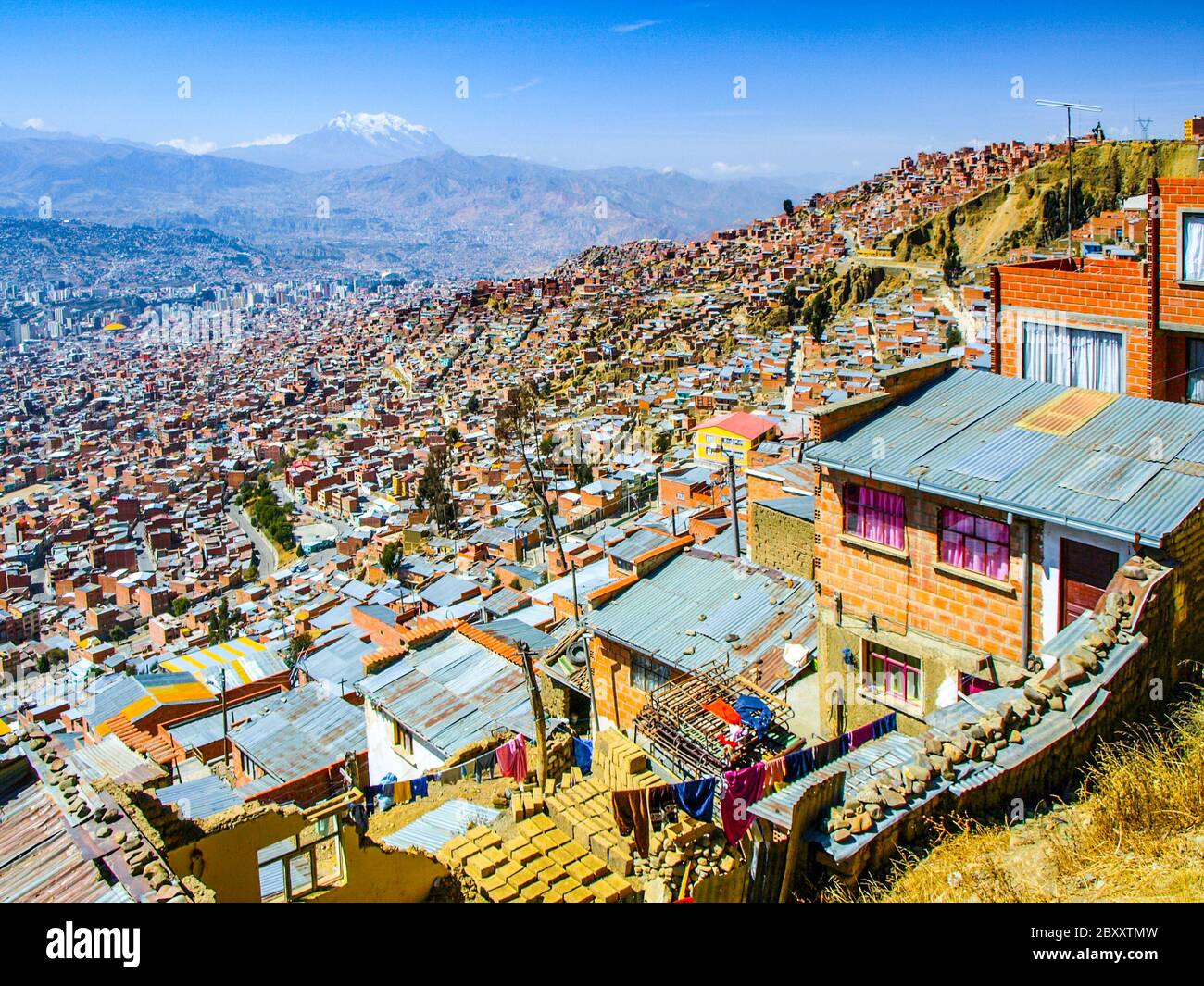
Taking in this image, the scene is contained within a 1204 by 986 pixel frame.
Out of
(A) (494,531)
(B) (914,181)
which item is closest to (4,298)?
(B) (914,181)

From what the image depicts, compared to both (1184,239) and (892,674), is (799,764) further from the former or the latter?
(1184,239)

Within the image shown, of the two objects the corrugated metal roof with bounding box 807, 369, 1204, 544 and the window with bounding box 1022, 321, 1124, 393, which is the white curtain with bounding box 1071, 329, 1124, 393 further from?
the corrugated metal roof with bounding box 807, 369, 1204, 544

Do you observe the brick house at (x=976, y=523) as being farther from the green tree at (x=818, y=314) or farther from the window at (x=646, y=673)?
the green tree at (x=818, y=314)

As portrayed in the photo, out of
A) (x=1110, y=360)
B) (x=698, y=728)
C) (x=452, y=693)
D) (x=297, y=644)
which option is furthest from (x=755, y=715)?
(x=297, y=644)

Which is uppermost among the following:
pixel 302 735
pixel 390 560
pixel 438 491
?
pixel 302 735

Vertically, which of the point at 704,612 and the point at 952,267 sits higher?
the point at 952,267

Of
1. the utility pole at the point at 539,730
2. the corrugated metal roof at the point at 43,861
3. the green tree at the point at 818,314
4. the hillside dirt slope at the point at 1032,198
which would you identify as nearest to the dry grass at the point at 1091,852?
the utility pole at the point at 539,730

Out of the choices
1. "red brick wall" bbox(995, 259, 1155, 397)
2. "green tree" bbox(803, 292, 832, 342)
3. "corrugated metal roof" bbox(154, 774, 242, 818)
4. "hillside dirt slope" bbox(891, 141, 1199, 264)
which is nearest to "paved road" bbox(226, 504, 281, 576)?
"green tree" bbox(803, 292, 832, 342)

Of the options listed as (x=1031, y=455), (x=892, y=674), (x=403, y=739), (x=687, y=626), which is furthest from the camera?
(x=403, y=739)

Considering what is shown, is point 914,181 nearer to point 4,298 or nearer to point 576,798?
point 576,798
